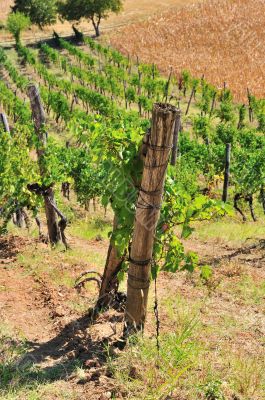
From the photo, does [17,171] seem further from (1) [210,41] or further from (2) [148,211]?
(1) [210,41]

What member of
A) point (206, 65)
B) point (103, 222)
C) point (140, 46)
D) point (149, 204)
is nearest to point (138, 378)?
point (149, 204)

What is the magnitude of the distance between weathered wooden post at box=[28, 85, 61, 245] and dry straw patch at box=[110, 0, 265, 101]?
27.7m

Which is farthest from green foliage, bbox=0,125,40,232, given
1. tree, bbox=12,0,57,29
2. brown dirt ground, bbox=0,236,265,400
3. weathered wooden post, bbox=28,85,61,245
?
tree, bbox=12,0,57,29

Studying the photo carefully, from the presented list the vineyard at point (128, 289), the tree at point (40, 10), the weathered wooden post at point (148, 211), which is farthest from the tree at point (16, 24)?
the weathered wooden post at point (148, 211)

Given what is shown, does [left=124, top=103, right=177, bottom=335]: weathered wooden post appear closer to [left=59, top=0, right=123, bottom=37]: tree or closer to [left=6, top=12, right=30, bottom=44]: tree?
[left=6, top=12, right=30, bottom=44]: tree

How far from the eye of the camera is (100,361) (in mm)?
4402

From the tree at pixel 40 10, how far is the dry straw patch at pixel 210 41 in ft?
26.8

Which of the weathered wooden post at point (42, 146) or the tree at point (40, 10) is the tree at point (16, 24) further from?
the weathered wooden post at point (42, 146)

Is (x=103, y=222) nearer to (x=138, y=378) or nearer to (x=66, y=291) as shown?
(x=66, y=291)

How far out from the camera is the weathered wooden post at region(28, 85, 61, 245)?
718 centimetres

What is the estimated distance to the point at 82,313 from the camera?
18.0ft

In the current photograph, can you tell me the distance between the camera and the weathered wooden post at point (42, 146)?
7.18 metres

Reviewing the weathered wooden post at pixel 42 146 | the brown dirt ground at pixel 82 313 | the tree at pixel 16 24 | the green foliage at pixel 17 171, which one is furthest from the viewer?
the tree at pixel 16 24

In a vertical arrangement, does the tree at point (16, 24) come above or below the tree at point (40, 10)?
below
